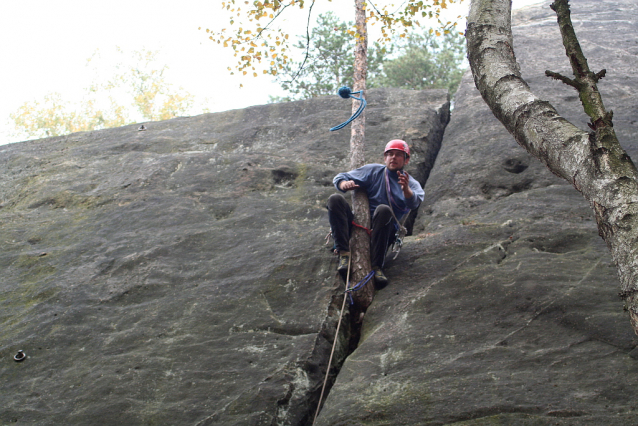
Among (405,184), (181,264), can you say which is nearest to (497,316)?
(405,184)

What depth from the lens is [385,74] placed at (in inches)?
757

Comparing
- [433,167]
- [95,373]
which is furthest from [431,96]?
[95,373]

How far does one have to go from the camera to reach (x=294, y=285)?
220 inches

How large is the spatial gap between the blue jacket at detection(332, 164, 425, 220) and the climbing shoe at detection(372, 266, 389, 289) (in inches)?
31.5

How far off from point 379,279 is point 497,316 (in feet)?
4.22

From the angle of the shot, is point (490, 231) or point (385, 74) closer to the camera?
point (490, 231)

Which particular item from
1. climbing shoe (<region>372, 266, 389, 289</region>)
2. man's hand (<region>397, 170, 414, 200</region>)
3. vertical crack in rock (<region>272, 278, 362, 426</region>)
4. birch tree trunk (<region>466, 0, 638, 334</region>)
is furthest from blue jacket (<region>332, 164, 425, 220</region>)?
birch tree trunk (<region>466, 0, 638, 334</region>)

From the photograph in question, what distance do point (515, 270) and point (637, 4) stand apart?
999 centimetres

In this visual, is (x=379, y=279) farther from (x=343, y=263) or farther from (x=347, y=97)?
(x=347, y=97)

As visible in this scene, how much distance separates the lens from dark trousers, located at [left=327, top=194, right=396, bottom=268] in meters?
5.64

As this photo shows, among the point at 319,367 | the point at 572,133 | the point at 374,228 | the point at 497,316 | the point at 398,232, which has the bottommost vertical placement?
the point at 319,367

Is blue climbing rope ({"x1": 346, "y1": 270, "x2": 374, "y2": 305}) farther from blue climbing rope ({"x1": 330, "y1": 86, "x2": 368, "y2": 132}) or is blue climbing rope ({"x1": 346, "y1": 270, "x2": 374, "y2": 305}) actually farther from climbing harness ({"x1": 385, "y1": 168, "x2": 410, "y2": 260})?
blue climbing rope ({"x1": 330, "y1": 86, "x2": 368, "y2": 132})

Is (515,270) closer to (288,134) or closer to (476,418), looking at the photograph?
(476,418)

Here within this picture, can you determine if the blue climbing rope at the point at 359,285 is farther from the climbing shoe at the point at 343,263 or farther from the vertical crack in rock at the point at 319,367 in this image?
the climbing shoe at the point at 343,263
